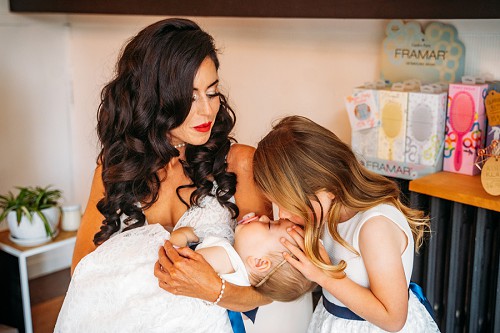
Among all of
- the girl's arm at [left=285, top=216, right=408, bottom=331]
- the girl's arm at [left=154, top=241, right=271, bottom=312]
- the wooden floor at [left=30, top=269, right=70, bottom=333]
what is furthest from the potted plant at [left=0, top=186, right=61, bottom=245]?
Answer: the girl's arm at [left=285, top=216, right=408, bottom=331]

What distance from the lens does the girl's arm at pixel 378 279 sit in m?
1.70

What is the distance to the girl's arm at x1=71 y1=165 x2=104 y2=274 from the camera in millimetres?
2250

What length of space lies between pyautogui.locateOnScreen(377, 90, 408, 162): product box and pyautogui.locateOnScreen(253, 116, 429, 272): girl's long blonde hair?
0.65 metres

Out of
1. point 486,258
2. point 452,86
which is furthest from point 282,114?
point 486,258

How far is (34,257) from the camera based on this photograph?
434cm

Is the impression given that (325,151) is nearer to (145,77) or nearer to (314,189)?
(314,189)

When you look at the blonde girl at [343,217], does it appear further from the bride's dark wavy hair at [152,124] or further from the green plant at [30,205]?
the green plant at [30,205]

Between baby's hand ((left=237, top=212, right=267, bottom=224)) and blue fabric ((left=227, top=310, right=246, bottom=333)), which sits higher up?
baby's hand ((left=237, top=212, right=267, bottom=224))

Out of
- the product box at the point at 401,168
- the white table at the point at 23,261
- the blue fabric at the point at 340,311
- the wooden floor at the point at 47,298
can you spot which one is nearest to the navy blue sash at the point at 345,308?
the blue fabric at the point at 340,311

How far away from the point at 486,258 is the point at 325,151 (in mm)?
868

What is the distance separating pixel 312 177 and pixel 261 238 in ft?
0.83

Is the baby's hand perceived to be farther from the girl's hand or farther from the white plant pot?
the white plant pot

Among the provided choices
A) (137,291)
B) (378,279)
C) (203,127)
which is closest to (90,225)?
(137,291)

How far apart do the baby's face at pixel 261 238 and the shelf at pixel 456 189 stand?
2.09 ft
